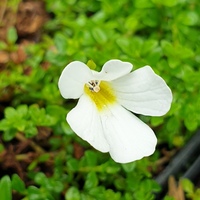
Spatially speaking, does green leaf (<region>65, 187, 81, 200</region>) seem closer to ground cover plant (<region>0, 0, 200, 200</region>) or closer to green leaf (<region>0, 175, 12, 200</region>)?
ground cover plant (<region>0, 0, 200, 200</region>)

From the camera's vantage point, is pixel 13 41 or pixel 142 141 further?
pixel 13 41

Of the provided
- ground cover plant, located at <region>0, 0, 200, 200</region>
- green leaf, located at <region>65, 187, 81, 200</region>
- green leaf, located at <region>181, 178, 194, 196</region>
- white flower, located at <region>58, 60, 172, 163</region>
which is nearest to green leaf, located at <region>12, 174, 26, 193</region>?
ground cover plant, located at <region>0, 0, 200, 200</region>

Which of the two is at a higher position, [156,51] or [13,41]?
[156,51]

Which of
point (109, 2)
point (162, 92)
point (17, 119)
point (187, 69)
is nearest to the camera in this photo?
point (162, 92)

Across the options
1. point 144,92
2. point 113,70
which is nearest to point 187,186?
point 144,92

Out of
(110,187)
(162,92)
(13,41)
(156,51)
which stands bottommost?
(110,187)

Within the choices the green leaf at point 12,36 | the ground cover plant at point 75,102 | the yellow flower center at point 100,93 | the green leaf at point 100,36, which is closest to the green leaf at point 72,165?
the ground cover plant at point 75,102

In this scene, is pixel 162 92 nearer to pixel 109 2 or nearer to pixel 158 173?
pixel 158 173

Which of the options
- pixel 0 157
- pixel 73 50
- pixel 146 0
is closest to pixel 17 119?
pixel 0 157
